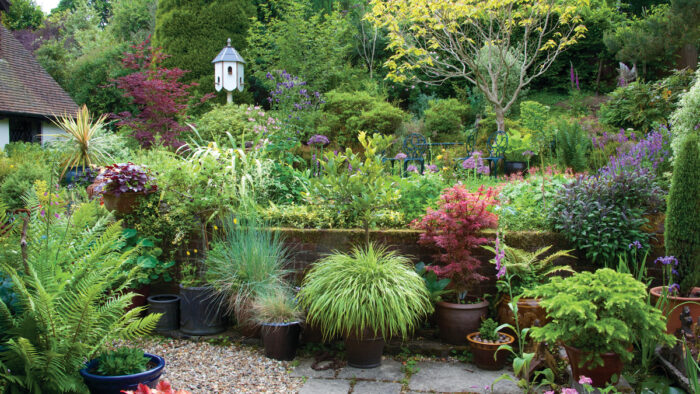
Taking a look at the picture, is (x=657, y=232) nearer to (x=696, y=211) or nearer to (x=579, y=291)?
(x=696, y=211)

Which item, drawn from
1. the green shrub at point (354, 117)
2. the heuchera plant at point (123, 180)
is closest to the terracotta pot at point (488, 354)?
the heuchera plant at point (123, 180)

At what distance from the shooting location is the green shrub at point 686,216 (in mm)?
3512

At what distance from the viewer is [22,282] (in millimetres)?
2232

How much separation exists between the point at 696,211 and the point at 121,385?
3.67 meters

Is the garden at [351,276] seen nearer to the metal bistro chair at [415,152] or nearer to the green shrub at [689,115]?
the green shrub at [689,115]

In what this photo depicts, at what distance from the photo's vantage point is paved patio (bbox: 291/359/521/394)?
331 cm

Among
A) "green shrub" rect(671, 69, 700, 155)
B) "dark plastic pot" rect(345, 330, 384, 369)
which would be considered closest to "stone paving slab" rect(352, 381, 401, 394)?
"dark plastic pot" rect(345, 330, 384, 369)

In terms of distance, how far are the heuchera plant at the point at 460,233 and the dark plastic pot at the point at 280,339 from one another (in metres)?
1.15

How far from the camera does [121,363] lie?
2.51 meters

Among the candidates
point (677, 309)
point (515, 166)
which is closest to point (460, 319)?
point (677, 309)

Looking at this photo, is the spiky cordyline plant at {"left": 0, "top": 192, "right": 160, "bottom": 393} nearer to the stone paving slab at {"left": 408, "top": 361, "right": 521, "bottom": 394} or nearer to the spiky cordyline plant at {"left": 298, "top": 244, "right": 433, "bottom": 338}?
the spiky cordyline plant at {"left": 298, "top": 244, "right": 433, "bottom": 338}

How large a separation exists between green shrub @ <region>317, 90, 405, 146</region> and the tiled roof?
23.2 feet

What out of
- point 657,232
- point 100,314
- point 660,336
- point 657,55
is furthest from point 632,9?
point 100,314

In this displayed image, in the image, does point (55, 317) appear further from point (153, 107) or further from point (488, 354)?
point (153, 107)
